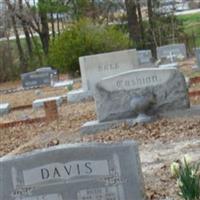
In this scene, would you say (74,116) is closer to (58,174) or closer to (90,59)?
(90,59)

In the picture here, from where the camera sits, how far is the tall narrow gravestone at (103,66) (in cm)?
1831

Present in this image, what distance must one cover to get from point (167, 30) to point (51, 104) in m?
27.3

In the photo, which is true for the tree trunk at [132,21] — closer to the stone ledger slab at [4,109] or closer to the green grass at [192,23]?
the green grass at [192,23]

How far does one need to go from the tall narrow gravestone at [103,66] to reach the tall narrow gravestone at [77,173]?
12.6 m

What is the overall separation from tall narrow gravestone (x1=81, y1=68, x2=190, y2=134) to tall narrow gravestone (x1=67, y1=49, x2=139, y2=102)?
19.3 feet

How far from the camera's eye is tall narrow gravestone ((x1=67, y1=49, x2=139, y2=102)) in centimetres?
1831

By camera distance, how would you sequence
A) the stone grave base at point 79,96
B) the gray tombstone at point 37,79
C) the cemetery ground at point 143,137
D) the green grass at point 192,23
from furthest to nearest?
the green grass at point 192,23 → the gray tombstone at point 37,79 → the stone grave base at point 79,96 → the cemetery ground at point 143,137

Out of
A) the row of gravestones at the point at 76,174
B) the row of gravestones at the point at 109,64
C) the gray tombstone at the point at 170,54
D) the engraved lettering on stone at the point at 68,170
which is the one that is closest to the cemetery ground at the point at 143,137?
the row of gravestones at the point at 76,174

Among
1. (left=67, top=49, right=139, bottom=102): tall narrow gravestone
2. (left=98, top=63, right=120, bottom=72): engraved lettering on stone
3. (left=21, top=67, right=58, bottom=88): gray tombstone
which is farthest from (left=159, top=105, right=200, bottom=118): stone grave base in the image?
(left=21, top=67, right=58, bottom=88): gray tombstone

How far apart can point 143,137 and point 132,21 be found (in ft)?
88.9

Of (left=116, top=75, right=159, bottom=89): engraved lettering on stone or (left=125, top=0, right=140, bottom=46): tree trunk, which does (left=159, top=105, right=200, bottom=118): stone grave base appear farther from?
(left=125, top=0, right=140, bottom=46): tree trunk

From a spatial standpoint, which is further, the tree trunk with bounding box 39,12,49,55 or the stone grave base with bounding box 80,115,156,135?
the tree trunk with bounding box 39,12,49,55

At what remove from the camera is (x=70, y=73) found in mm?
27312

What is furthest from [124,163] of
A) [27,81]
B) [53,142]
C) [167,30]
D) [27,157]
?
[167,30]
